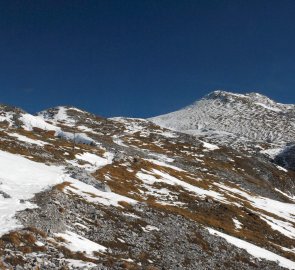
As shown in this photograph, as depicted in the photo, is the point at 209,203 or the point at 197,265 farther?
the point at 209,203

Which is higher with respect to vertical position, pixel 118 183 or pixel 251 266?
pixel 118 183

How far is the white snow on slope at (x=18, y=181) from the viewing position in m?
35.0

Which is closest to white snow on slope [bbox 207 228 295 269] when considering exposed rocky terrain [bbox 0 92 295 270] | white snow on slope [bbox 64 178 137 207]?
exposed rocky terrain [bbox 0 92 295 270]

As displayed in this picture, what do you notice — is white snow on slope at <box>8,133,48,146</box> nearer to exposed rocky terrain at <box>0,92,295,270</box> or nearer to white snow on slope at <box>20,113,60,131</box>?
exposed rocky terrain at <box>0,92,295,270</box>

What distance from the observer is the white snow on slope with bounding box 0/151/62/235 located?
3499 centimetres

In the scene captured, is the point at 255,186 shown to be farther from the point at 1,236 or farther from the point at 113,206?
the point at 1,236

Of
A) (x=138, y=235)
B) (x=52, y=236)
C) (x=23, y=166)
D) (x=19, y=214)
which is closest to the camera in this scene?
(x=52, y=236)

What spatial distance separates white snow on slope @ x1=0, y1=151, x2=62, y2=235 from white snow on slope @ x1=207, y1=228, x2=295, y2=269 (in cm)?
2173

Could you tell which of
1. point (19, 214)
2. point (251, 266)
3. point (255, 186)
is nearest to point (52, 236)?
point (19, 214)

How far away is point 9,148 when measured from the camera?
75.5 metres

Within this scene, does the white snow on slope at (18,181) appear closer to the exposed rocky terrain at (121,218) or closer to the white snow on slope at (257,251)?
the exposed rocky terrain at (121,218)

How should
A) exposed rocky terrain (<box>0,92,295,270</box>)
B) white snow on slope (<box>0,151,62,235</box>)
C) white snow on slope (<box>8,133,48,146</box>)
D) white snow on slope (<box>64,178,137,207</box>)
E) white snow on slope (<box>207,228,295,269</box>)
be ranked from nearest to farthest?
exposed rocky terrain (<box>0,92,295,270</box>) → white snow on slope (<box>0,151,62,235</box>) → white snow on slope (<box>207,228,295,269</box>) → white snow on slope (<box>64,178,137,207</box>) → white snow on slope (<box>8,133,48,146</box>)

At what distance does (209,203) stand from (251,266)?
30.6 metres

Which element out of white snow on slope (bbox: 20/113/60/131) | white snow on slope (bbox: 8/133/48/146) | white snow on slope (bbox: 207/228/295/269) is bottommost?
white snow on slope (bbox: 207/228/295/269)
